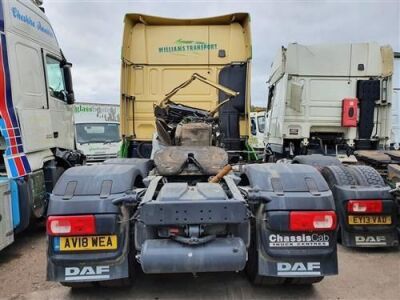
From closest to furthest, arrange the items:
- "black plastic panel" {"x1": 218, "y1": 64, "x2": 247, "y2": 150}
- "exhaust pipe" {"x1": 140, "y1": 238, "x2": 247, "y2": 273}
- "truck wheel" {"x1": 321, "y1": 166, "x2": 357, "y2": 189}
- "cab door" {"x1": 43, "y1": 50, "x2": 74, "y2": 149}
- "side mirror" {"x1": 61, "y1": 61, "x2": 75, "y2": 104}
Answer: "exhaust pipe" {"x1": 140, "y1": 238, "x2": 247, "y2": 273}, "truck wheel" {"x1": 321, "y1": 166, "x2": 357, "y2": 189}, "cab door" {"x1": 43, "y1": 50, "x2": 74, "y2": 149}, "side mirror" {"x1": 61, "y1": 61, "x2": 75, "y2": 104}, "black plastic panel" {"x1": 218, "y1": 64, "x2": 247, "y2": 150}

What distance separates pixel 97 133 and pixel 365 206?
10.2 m

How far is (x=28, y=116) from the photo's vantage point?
5.39m

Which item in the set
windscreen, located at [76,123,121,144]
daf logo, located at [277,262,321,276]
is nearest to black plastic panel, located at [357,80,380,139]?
daf logo, located at [277,262,321,276]

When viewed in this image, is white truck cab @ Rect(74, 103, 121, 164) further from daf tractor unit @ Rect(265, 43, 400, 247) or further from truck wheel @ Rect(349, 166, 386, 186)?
truck wheel @ Rect(349, 166, 386, 186)

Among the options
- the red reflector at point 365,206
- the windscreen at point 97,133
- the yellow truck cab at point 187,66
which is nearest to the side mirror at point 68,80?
the yellow truck cab at point 187,66

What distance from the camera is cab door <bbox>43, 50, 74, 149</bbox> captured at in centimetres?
629

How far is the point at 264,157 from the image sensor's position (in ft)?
31.4

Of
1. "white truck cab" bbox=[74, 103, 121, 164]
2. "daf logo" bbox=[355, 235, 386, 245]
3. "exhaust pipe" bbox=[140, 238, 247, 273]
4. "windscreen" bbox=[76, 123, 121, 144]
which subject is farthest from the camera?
"windscreen" bbox=[76, 123, 121, 144]

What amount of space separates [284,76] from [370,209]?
420cm

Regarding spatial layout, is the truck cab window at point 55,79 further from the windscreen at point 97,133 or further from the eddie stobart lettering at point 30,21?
the windscreen at point 97,133

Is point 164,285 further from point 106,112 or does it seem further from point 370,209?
point 106,112

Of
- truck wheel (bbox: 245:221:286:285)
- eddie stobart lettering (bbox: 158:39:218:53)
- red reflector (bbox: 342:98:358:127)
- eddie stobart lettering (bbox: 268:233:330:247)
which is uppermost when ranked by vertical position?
eddie stobart lettering (bbox: 158:39:218:53)

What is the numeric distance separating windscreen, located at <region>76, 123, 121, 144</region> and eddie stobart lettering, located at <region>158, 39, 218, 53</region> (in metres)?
6.12

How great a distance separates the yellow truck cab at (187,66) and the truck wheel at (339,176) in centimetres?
248
